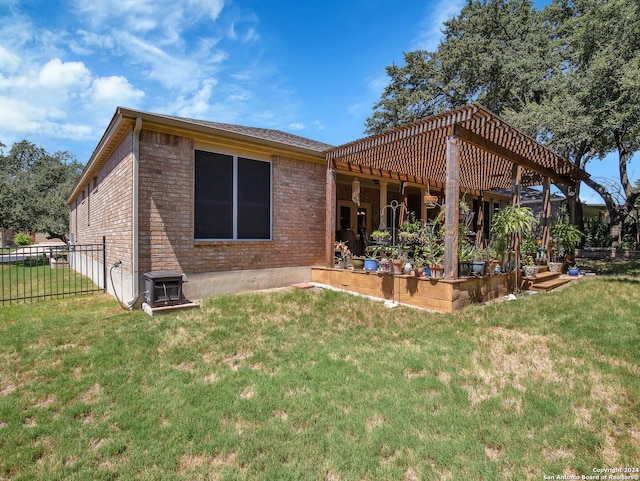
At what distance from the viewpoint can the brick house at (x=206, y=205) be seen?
5836 millimetres

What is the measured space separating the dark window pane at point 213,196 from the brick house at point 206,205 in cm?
2

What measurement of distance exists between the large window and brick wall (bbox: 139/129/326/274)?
0.57 feet

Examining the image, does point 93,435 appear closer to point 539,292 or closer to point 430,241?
point 430,241

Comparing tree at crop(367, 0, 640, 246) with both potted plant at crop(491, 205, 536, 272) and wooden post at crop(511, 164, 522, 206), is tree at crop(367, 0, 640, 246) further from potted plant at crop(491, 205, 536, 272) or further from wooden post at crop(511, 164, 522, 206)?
potted plant at crop(491, 205, 536, 272)

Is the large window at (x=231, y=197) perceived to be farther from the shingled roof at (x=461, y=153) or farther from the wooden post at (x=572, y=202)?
the wooden post at (x=572, y=202)

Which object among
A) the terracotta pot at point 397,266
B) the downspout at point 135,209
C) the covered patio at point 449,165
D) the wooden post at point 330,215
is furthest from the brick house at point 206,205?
the terracotta pot at point 397,266

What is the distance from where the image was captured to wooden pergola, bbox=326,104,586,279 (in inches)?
226

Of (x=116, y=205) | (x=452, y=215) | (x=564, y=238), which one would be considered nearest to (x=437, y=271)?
(x=452, y=215)

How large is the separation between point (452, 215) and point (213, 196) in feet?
14.8

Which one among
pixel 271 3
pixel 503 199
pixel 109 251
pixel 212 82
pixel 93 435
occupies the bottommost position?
pixel 93 435

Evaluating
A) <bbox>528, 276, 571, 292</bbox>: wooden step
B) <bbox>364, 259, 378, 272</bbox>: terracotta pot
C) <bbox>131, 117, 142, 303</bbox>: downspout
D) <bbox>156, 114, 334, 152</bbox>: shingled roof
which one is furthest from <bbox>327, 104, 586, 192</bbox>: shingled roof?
<bbox>131, 117, 142, 303</bbox>: downspout

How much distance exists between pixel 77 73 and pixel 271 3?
6.64m

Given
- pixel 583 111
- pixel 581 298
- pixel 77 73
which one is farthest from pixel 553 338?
pixel 77 73

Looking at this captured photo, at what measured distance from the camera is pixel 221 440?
2408mm
